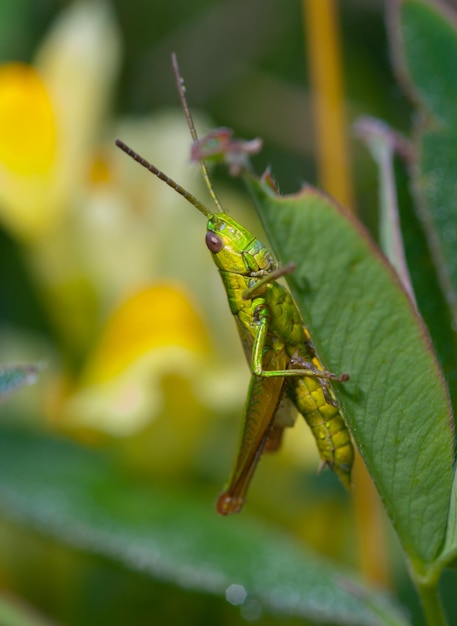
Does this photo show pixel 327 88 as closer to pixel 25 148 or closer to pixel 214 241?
pixel 25 148

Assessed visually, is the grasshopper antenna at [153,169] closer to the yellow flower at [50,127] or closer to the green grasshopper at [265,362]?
the green grasshopper at [265,362]

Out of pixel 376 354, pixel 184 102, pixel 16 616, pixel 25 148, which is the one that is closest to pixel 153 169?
pixel 184 102

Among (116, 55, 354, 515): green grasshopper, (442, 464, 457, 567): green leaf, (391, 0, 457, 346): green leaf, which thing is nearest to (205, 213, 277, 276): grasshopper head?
(116, 55, 354, 515): green grasshopper

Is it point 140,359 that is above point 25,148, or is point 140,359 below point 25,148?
below

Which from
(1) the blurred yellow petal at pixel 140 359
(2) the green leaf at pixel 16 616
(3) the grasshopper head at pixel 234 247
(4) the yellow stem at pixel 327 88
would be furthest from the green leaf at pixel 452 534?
(4) the yellow stem at pixel 327 88

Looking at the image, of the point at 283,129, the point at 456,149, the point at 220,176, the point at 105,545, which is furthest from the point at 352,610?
the point at 283,129
